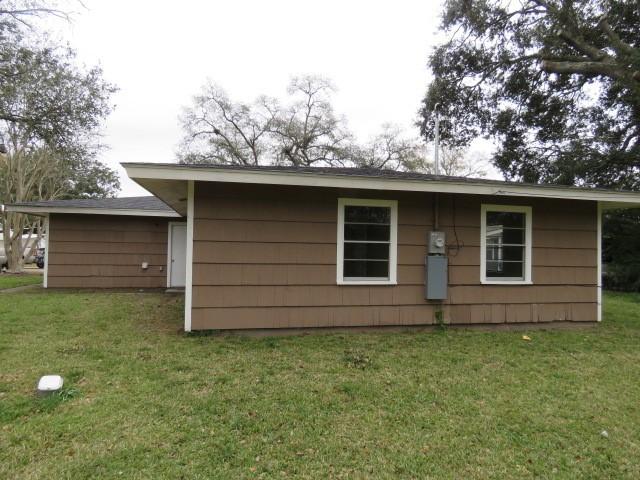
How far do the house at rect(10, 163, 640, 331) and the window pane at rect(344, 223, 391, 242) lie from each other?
0.02m

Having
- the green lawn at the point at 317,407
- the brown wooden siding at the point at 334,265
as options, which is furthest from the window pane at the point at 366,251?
the green lawn at the point at 317,407

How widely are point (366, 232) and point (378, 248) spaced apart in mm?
293

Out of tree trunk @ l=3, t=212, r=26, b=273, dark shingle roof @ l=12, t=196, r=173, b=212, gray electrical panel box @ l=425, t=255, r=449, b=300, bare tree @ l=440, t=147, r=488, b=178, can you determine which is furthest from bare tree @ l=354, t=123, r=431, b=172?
gray electrical panel box @ l=425, t=255, r=449, b=300

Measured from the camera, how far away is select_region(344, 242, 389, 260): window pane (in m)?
5.47

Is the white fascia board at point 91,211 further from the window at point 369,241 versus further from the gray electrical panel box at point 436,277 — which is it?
the gray electrical panel box at point 436,277

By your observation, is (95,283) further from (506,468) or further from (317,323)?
(506,468)

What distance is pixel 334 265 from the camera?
5344 millimetres

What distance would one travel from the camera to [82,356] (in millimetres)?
4129

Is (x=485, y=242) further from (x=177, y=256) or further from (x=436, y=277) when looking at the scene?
(x=177, y=256)

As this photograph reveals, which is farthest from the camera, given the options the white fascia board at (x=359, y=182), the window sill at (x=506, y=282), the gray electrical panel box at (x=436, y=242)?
the window sill at (x=506, y=282)

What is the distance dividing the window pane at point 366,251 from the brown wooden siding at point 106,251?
21.1 ft

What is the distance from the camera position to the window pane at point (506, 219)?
5.86m

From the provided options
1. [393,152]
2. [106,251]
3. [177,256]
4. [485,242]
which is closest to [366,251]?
[485,242]

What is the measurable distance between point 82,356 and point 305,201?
3203 millimetres
